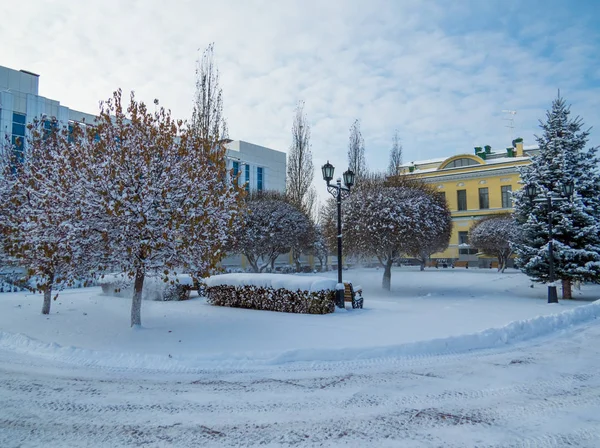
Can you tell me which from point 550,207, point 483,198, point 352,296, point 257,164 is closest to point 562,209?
point 550,207

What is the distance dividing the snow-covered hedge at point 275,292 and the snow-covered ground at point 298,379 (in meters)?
0.95

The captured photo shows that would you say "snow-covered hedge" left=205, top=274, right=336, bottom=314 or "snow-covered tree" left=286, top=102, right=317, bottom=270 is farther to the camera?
"snow-covered tree" left=286, top=102, right=317, bottom=270

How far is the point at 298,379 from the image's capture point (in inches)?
261

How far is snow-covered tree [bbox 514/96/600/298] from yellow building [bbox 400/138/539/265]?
1152 inches

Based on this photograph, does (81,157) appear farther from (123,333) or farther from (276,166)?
(276,166)

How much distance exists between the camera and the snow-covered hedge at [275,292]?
41.5 feet

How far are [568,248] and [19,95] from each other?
37.4 meters

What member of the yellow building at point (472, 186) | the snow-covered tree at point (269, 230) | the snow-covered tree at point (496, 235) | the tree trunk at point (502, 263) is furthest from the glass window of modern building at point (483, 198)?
the snow-covered tree at point (269, 230)

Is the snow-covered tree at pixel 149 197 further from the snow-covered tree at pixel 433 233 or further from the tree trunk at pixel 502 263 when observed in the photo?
the tree trunk at pixel 502 263

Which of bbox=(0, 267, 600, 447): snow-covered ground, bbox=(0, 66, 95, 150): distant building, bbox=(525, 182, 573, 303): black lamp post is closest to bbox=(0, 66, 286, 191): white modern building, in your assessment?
bbox=(0, 66, 95, 150): distant building

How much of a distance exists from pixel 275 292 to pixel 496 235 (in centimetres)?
2807

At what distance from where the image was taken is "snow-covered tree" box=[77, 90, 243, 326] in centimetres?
881

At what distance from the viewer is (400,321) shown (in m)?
11.3

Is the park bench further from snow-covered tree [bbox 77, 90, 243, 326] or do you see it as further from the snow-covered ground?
snow-covered tree [bbox 77, 90, 243, 326]
